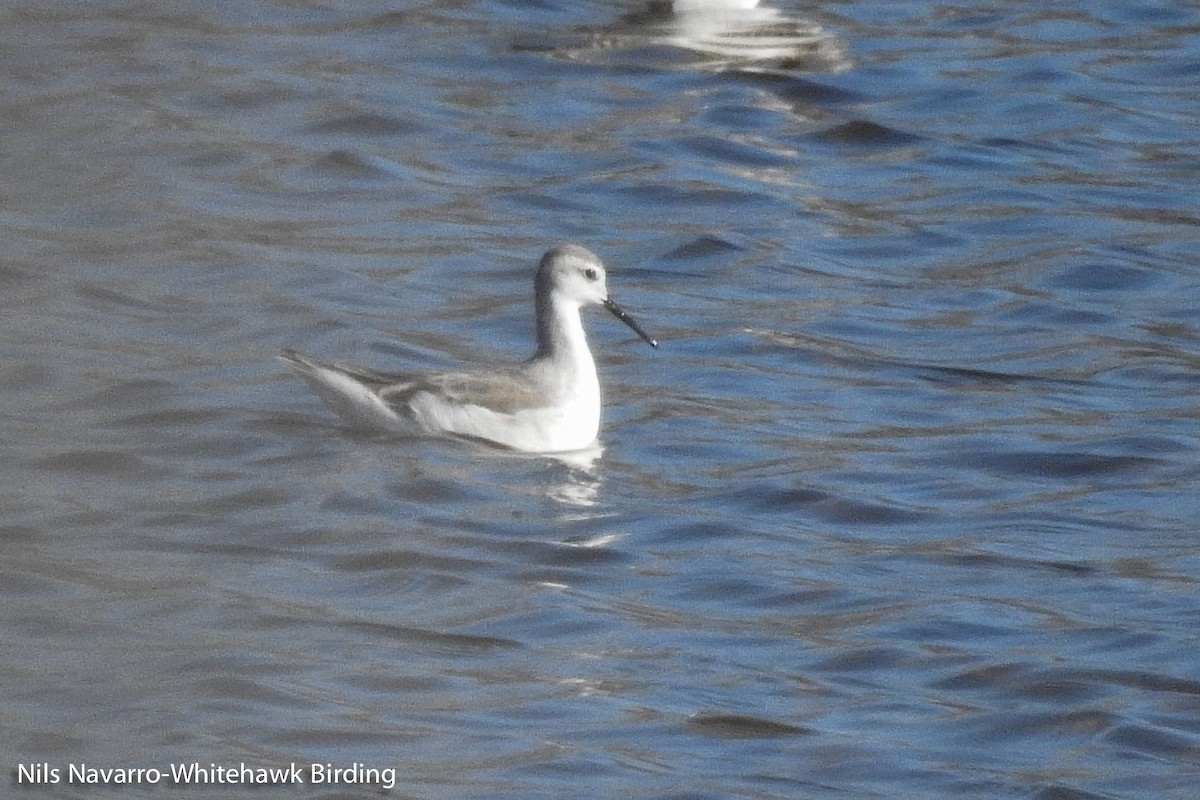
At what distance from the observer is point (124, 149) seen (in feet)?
50.7

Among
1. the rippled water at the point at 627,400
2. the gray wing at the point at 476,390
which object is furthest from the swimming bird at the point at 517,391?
the rippled water at the point at 627,400

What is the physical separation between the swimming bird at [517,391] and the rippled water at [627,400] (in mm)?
160

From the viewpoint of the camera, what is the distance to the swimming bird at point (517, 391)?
11297 mm

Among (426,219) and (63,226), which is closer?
(63,226)

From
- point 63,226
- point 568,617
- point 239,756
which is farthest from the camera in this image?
point 63,226

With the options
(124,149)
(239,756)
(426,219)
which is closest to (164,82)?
(124,149)

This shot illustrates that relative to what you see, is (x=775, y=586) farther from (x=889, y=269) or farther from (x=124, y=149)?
(x=124, y=149)

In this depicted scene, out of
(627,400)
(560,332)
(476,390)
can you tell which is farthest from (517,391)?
(627,400)

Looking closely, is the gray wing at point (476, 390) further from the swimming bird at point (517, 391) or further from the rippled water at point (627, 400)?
the rippled water at point (627, 400)

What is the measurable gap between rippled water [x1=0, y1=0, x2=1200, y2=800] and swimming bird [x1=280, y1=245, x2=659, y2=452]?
6.3 inches

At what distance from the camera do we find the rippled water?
8125 mm

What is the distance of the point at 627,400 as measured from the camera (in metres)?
12.7

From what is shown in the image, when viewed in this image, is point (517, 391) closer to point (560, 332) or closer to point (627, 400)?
point (560, 332)

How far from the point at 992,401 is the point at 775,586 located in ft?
10.4
